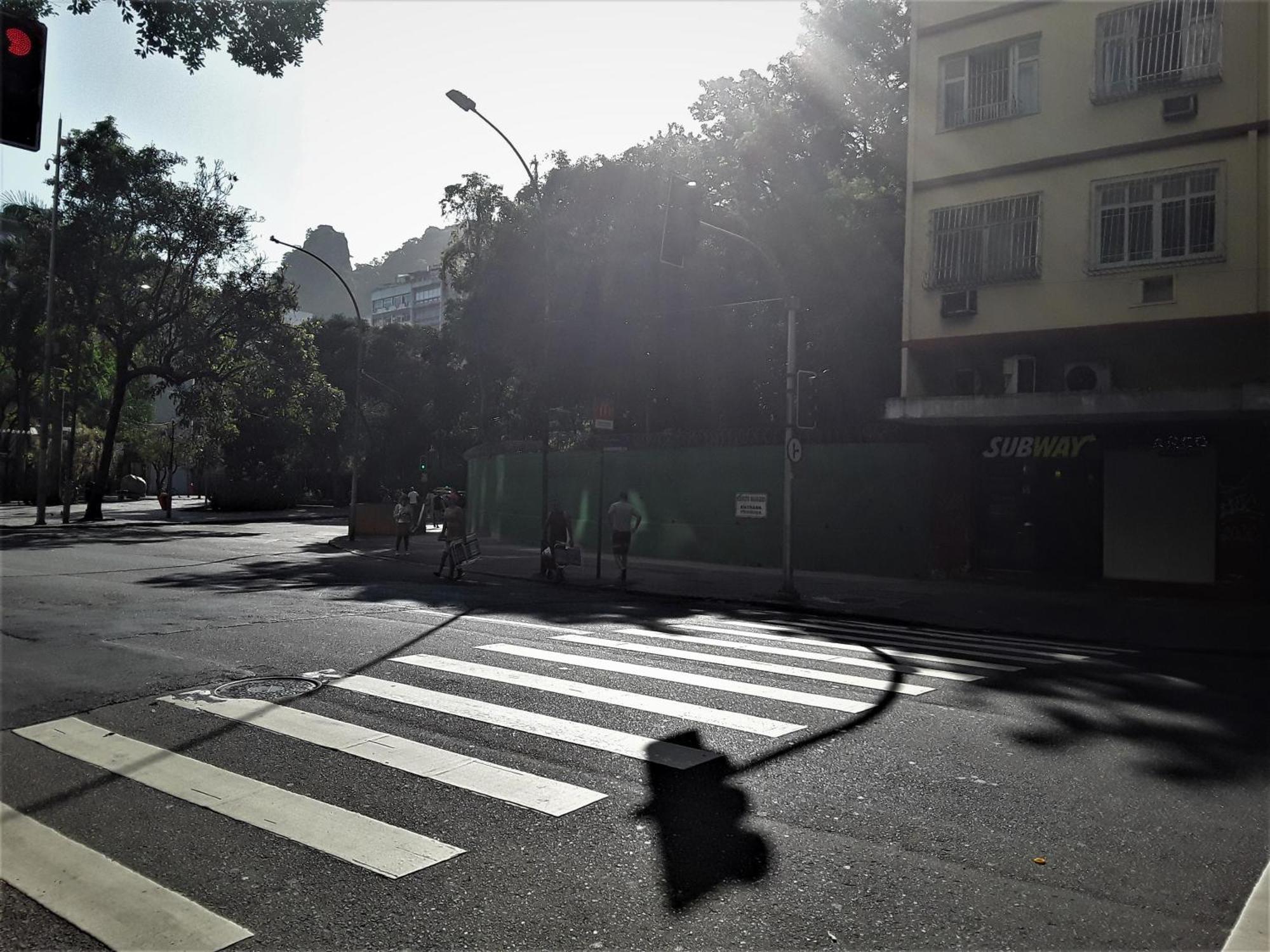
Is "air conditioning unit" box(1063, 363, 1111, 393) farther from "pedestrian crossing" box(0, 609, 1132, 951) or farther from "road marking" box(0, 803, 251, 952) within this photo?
"road marking" box(0, 803, 251, 952)

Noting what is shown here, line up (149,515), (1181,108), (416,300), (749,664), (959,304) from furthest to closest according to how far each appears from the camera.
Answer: (416,300)
(149,515)
(959,304)
(1181,108)
(749,664)

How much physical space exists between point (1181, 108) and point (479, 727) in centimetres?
1617

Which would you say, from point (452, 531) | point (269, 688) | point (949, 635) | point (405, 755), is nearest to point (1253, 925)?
point (405, 755)

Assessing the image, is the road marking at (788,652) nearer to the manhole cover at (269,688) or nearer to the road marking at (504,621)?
the road marking at (504,621)

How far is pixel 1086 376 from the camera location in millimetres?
18406

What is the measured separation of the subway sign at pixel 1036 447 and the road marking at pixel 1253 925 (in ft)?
50.8

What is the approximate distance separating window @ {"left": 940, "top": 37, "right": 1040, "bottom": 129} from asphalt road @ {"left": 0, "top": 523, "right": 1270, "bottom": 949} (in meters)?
11.9

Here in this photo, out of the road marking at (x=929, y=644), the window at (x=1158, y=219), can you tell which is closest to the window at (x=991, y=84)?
the window at (x=1158, y=219)

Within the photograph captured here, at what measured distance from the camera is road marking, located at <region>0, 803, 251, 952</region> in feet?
13.3

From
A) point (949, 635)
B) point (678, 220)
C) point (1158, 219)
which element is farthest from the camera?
point (1158, 219)

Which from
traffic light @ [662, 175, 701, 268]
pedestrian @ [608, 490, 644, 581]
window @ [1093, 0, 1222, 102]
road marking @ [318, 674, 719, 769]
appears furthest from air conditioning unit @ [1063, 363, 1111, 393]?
road marking @ [318, 674, 719, 769]

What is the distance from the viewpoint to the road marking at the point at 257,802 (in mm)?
4859

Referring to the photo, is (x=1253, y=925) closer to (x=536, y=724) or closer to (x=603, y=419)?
(x=536, y=724)

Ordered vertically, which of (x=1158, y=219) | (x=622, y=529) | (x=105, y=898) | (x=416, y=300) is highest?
(x=416, y=300)
